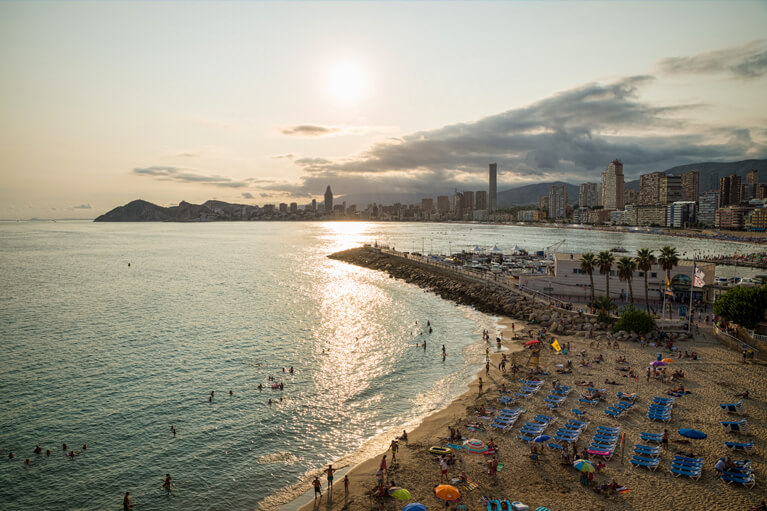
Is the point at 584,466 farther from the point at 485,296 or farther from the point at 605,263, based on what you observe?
the point at 485,296

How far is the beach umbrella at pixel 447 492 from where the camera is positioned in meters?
16.6

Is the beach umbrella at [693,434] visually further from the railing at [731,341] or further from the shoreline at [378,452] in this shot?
the railing at [731,341]

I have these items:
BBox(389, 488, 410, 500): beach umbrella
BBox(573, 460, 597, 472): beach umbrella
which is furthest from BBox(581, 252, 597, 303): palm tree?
BBox(389, 488, 410, 500): beach umbrella

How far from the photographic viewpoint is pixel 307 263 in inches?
4235

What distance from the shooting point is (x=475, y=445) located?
2114 cm

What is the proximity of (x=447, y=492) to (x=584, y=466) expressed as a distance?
248 inches

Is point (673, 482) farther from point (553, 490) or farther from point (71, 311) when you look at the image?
point (71, 311)

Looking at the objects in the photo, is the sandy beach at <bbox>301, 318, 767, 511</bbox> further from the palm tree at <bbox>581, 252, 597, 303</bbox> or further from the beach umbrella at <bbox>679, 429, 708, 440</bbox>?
the palm tree at <bbox>581, 252, 597, 303</bbox>

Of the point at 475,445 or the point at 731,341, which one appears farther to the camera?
the point at 731,341

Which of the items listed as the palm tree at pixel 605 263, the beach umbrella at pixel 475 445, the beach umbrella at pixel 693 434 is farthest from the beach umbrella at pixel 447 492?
the palm tree at pixel 605 263

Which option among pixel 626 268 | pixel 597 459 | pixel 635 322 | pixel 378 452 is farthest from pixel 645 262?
pixel 378 452

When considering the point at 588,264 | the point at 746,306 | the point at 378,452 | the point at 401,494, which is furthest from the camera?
the point at 588,264

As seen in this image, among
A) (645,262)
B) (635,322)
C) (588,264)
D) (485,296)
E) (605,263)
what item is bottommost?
(485,296)

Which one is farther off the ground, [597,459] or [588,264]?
[588,264]
